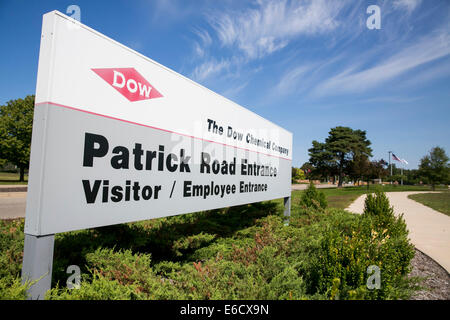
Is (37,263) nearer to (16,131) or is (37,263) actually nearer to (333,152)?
(16,131)

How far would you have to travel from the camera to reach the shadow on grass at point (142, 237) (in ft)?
10.9

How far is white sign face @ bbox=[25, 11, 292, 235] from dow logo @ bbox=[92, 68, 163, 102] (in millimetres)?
12

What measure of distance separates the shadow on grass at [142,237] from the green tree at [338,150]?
135 feet

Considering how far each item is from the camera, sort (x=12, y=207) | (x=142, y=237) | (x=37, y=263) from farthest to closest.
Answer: (x=12, y=207)
(x=142, y=237)
(x=37, y=263)

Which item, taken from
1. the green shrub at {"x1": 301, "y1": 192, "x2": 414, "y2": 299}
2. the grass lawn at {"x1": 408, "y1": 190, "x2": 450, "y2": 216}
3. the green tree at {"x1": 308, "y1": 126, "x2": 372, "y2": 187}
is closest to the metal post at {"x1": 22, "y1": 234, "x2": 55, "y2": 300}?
the green shrub at {"x1": 301, "y1": 192, "x2": 414, "y2": 299}

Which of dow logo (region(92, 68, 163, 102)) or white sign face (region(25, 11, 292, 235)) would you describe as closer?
white sign face (region(25, 11, 292, 235))

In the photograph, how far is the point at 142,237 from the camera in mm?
4246

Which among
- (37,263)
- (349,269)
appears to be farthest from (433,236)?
(37,263)

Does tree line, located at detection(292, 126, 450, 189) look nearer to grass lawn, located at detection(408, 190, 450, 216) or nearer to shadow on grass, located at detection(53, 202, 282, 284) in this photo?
grass lawn, located at detection(408, 190, 450, 216)

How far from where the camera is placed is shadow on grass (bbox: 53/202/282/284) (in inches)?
130

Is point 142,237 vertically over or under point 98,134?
under

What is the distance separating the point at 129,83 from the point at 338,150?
4577cm

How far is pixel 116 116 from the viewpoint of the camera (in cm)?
274
